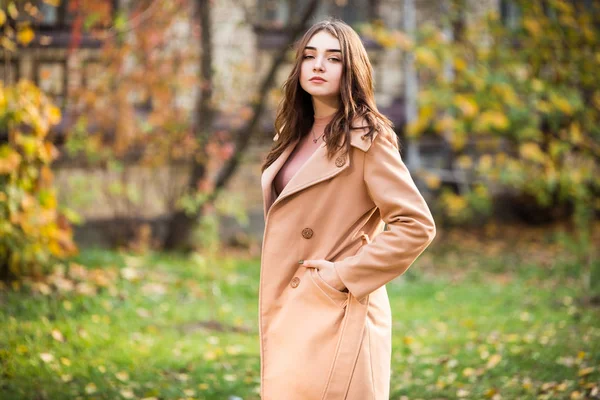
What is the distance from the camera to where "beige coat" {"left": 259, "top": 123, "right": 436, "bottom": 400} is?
2768mm

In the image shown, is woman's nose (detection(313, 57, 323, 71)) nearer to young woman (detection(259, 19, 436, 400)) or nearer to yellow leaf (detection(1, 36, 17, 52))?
young woman (detection(259, 19, 436, 400))

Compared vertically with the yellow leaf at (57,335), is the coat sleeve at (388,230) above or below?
above

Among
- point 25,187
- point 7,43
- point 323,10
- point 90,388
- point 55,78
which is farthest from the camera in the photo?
point 323,10

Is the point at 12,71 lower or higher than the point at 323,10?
lower

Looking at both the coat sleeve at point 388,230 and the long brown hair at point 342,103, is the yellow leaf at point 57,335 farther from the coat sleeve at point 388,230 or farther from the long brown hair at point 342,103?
the coat sleeve at point 388,230

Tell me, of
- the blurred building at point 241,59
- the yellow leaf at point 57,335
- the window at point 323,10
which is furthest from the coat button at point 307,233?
the window at point 323,10

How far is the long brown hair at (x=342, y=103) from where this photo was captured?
2887 millimetres

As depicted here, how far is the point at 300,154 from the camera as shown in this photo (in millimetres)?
3129

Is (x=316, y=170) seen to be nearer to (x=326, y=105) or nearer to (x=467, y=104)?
(x=326, y=105)

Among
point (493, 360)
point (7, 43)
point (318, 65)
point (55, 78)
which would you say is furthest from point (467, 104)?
point (318, 65)

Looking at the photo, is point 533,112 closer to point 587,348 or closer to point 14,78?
point 587,348

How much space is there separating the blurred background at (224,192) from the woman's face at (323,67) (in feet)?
6.37

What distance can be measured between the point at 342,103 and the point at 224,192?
25.3 feet

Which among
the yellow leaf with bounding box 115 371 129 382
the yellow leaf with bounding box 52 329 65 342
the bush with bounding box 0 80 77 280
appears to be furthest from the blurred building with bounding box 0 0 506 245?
the yellow leaf with bounding box 115 371 129 382
